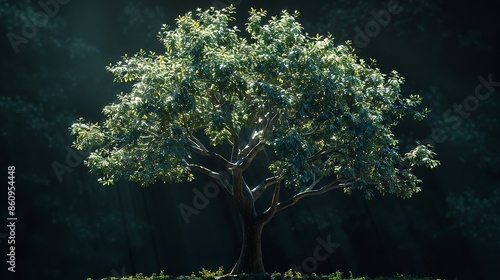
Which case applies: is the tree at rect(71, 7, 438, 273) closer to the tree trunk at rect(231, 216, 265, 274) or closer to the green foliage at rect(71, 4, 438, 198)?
the green foliage at rect(71, 4, 438, 198)

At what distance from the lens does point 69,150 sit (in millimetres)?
17203

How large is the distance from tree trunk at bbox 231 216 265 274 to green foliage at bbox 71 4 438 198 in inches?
47.1

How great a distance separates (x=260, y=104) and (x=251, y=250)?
9.90 feet

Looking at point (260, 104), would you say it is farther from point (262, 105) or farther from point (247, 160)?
point (247, 160)

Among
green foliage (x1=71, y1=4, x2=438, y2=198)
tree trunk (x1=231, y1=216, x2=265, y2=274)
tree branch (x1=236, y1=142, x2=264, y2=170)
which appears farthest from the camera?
tree trunk (x1=231, y1=216, x2=265, y2=274)

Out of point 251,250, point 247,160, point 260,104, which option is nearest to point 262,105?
point 260,104

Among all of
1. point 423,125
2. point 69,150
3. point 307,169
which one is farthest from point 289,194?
point 307,169

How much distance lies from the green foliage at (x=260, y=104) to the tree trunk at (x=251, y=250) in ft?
3.93

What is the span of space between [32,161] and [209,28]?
24.6ft

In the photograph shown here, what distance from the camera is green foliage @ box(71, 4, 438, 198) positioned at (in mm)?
11328

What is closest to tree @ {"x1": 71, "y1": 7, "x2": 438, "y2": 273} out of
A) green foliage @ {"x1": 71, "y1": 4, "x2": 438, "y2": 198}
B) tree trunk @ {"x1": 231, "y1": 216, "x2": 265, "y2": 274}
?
green foliage @ {"x1": 71, "y1": 4, "x2": 438, "y2": 198}

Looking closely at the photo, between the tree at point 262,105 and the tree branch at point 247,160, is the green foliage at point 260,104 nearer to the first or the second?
the tree at point 262,105

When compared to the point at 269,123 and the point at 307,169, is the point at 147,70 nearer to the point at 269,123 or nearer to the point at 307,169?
the point at 269,123

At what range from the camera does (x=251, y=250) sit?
42.5ft
